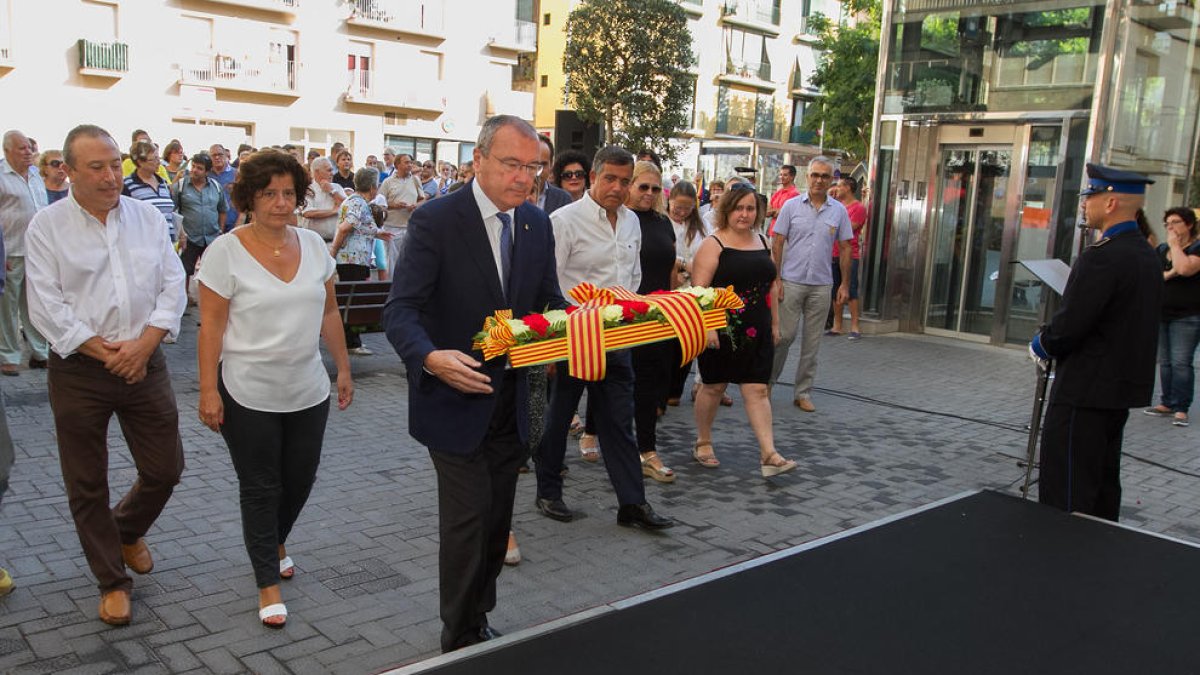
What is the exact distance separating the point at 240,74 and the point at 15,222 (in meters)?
28.4

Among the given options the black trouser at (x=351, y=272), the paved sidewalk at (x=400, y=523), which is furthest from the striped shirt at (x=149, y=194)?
the paved sidewalk at (x=400, y=523)

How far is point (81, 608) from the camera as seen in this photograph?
400 centimetres

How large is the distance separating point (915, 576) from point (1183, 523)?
3701 mm

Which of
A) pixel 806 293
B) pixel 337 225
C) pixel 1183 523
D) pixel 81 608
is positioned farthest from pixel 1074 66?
pixel 81 608

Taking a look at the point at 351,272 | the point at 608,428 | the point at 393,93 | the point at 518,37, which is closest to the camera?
the point at 608,428

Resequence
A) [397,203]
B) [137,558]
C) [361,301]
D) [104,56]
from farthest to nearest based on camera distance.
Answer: [104,56]
[397,203]
[361,301]
[137,558]

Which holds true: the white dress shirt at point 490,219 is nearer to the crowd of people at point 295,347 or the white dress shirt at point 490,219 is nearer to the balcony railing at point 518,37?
the crowd of people at point 295,347

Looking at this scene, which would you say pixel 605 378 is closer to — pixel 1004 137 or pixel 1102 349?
pixel 1102 349

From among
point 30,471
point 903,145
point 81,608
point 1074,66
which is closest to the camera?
point 81,608

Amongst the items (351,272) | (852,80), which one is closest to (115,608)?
(351,272)

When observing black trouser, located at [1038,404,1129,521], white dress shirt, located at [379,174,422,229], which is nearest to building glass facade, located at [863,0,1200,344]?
white dress shirt, located at [379,174,422,229]

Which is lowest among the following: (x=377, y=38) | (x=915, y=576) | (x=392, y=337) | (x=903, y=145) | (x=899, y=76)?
(x=915, y=576)

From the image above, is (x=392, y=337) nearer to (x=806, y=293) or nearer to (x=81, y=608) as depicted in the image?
(x=81, y=608)

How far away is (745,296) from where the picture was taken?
20.5 feet
